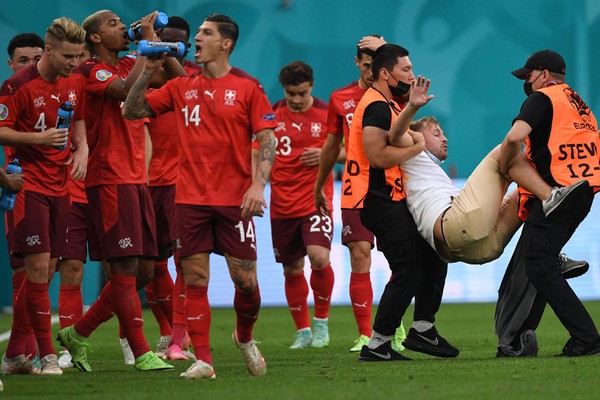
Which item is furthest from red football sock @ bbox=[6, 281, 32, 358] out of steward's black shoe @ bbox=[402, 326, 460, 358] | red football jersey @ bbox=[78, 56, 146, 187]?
steward's black shoe @ bbox=[402, 326, 460, 358]

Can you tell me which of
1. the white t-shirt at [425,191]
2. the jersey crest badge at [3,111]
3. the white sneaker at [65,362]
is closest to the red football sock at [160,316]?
the white sneaker at [65,362]

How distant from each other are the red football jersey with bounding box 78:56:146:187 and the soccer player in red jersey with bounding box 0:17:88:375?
0.14 m

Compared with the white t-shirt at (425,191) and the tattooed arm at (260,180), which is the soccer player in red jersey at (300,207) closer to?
the white t-shirt at (425,191)

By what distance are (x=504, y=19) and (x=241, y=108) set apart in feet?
41.8

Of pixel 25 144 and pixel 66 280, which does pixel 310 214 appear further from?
pixel 25 144

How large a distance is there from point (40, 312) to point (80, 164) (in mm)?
1083

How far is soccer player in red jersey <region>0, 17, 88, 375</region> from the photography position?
7.92 meters

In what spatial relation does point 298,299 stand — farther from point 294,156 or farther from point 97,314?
point 97,314

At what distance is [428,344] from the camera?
27.7 ft

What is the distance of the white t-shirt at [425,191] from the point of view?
8102 millimetres

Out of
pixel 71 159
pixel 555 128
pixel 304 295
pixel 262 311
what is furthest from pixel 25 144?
pixel 262 311

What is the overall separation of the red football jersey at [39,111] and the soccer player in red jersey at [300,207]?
347cm

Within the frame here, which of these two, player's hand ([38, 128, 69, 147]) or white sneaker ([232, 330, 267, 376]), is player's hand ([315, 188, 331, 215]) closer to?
white sneaker ([232, 330, 267, 376])

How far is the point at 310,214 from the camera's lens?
37.0 ft
